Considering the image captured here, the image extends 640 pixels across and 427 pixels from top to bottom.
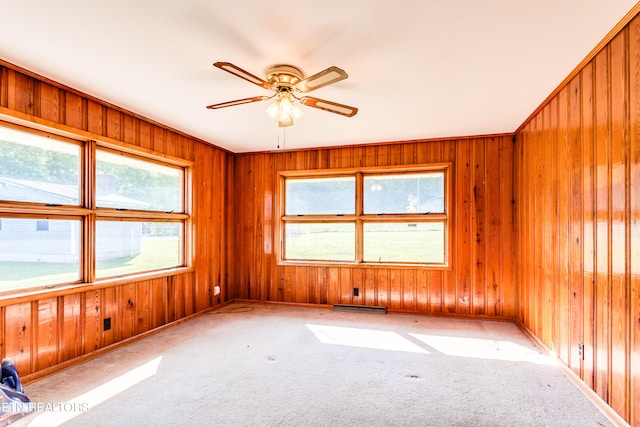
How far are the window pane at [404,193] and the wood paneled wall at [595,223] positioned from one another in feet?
4.04

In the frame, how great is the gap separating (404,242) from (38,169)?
13.1 ft

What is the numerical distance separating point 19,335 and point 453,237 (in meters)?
4.42

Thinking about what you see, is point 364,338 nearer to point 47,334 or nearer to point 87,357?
point 87,357

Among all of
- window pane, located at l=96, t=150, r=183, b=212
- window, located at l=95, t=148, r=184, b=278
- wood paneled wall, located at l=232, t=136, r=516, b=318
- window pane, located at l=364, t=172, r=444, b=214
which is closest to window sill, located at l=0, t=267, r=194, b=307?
window, located at l=95, t=148, r=184, b=278

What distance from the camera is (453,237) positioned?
411cm

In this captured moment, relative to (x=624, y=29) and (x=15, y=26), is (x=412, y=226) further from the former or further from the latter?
(x=15, y=26)

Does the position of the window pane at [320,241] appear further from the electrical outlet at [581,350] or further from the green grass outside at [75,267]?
the electrical outlet at [581,350]

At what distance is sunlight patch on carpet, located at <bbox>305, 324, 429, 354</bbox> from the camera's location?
3.08 m

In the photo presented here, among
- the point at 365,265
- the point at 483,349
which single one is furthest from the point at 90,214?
the point at 483,349

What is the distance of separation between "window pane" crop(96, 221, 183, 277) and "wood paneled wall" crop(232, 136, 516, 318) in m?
1.21

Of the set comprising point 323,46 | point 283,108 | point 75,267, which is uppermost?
point 323,46

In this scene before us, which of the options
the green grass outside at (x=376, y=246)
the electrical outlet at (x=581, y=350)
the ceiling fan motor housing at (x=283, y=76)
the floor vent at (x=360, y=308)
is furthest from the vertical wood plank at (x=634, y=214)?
the floor vent at (x=360, y=308)

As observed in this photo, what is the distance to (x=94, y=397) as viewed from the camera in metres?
2.15

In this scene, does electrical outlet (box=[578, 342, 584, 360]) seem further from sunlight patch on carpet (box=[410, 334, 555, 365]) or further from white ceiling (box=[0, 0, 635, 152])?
white ceiling (box=[0, 0, 635, 152])
